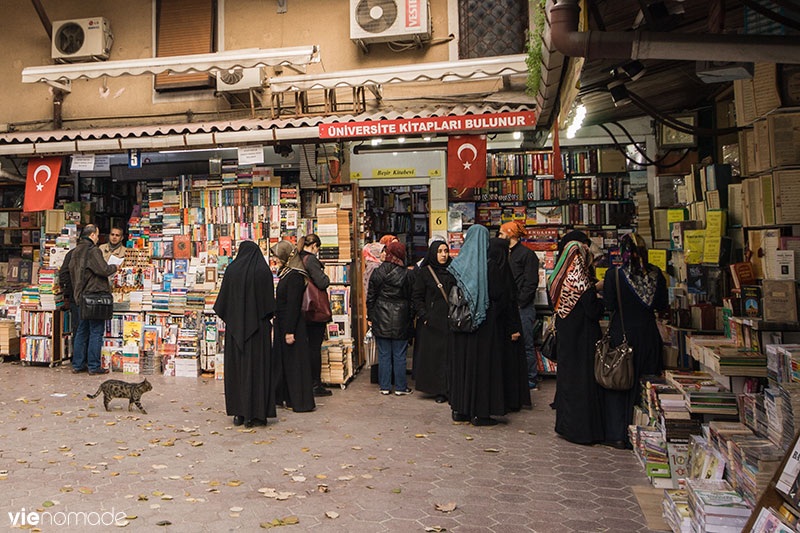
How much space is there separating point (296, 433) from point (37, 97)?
9668 millimetres

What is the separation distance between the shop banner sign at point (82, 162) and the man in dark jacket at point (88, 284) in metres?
0.96

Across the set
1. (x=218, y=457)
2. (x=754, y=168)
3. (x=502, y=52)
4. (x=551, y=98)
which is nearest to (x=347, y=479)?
(x=218, y=457)

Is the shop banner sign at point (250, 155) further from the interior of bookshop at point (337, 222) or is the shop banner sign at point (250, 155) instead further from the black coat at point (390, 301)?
the black coat at point (390, 301)

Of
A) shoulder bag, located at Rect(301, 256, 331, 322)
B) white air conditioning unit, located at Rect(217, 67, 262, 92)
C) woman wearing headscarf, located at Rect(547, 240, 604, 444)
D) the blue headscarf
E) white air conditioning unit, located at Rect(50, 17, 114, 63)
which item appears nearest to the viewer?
woman wearing headscarf, located at Rect(547, 240, 604, 444)

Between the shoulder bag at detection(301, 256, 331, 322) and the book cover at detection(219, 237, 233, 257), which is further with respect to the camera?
the book cover at detection(219, 237, 233, 257)

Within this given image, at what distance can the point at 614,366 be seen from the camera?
583 cm

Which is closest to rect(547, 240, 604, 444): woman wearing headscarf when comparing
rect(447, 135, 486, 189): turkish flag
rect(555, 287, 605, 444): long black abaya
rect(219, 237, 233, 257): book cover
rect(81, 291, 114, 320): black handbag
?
rect(555, 287, 605, 444): long black abaya

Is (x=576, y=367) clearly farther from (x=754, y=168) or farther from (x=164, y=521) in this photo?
(x=164, y=521)

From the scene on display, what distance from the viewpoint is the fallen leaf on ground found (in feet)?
15.1

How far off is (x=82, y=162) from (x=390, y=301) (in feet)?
18.4

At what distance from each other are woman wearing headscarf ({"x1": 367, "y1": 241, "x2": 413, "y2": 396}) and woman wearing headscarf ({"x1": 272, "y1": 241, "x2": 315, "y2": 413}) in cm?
112

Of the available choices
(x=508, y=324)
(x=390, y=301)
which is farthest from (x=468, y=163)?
(x=508, y=324)

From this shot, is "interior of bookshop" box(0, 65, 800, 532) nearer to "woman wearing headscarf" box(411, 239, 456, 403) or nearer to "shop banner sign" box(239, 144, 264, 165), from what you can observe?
"shop banner sign" box(239, 144, 264, 165)

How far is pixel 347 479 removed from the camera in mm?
5238
